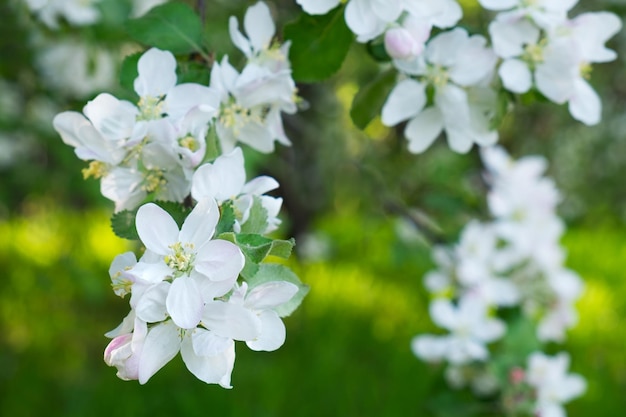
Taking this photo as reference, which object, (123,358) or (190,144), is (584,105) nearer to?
(190,144)

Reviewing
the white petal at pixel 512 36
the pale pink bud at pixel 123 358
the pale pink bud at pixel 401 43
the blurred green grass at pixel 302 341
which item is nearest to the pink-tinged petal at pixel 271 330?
the pale pink bud at pixel 123 358

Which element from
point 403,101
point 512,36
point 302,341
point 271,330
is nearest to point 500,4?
point 512,36

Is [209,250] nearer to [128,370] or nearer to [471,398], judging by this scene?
[128,370]

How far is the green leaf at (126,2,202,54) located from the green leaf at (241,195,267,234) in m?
0.28

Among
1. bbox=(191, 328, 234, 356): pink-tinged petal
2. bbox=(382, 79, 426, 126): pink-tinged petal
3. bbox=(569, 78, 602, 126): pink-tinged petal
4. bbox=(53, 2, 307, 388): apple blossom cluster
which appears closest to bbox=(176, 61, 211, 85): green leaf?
bbox=(53, 2, 307, 388): apple blossom cluster

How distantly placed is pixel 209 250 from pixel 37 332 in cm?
336

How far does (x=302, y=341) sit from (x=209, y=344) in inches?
111

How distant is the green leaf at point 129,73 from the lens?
900mm

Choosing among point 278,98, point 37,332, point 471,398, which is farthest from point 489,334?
point 37,332

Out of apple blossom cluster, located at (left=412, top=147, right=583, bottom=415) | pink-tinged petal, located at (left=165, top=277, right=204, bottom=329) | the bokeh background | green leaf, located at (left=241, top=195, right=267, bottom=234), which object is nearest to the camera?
pink-tinged petal, located at (left=165, top=277, right=204, bottom=329)

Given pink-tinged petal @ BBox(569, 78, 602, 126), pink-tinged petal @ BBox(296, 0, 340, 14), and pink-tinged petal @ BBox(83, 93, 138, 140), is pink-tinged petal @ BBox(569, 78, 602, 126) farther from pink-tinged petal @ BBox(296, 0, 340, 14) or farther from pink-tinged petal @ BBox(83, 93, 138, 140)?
pink-tinged petal @ BBox(83, 93, 138, 140)

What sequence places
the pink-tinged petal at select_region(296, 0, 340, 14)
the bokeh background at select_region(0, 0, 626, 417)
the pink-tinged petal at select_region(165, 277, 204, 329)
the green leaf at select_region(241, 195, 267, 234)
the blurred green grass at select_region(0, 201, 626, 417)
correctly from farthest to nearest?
the blurred green grass at select_region(0, 201, 626, 417)
the bokeh background at select_region(0, 0, 626, 417)
the pink-tinged petal at select_region(296, 0, 340, 14)
the green leaf at select_region(241, 195, 267, 234)
the pink-tinged petal at select_region(165, 277, 204, 329)

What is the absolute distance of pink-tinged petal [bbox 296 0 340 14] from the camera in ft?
2.77

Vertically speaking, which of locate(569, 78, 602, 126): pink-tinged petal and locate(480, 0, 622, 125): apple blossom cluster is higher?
locate(480, 0, 622, 125): apple blossom cluster
